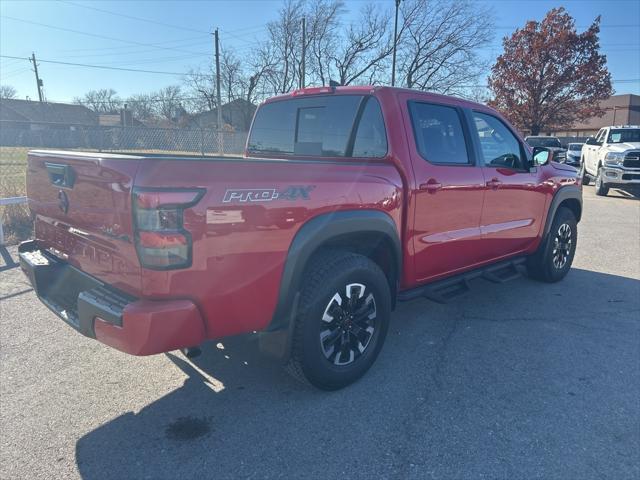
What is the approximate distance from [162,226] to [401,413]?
6.01 ft

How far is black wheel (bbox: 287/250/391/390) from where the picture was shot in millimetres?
2790

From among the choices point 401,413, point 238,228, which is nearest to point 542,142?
point 401,413

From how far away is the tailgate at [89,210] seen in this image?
218cm

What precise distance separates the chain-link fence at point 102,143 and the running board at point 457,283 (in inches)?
175

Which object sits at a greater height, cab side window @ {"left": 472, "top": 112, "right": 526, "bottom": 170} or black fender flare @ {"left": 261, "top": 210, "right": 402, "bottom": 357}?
cab side window @ {"left": 472, "top": 112, "right": 526, "bottom": 170}

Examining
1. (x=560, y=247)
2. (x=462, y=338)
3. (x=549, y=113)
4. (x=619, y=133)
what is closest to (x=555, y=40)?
(x=549, y=113)

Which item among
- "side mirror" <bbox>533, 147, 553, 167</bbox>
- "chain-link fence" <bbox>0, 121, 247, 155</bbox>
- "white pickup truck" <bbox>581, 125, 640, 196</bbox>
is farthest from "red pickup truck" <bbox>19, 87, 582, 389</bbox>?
"white pickup truck" <bbox>581, 125, 640, 196</bbox>

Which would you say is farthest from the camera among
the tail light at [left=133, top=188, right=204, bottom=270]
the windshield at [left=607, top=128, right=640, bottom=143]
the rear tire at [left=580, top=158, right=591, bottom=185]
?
the rear tire at [left=580, top=158, right=591, bottom=185]

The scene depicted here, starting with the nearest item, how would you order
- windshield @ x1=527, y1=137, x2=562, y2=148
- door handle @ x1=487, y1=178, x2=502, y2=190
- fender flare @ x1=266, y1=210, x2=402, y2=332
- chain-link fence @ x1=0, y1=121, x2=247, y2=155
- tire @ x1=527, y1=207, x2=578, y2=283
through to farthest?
fender flare @ x1=266, y1=210, x2=402, y2=332
door handle @ x1=487, y1=178, x2=502, y2=190
tire @ x1=527, y1=207, x2=578, y2=283
chain-link fence @ x1=0, y1=121, x2=247, y2=155
windshield @ x1=527, y1=137, x2=562, y2=148

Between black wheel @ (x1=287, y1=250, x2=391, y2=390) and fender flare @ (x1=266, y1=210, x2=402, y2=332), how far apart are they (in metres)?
0.11

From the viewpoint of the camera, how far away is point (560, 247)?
219 inches

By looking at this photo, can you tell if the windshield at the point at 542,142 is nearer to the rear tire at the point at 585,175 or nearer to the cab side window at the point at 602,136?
the rear tire at the point at 585,175

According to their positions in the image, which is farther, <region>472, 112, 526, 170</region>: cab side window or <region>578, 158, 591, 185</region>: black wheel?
<region>578, 158, 591, 185</region>: black wheel

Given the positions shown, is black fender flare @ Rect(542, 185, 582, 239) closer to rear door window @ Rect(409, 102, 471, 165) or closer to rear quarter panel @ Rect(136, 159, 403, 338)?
rear door window @ Rect(409, 102, 471, 165)
